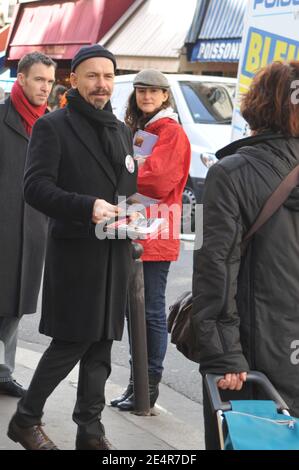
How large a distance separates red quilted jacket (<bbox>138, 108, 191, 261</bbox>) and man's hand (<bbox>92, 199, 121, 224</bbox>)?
1217mm

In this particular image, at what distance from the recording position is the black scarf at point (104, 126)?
4.71 metres

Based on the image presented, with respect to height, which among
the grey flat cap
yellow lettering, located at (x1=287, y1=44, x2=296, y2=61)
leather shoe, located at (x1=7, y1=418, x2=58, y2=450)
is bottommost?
leather shoe, located at (x1=7, y1=418, x2=58, y2=450)

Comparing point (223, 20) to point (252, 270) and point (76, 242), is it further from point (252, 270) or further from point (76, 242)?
point (252, 270)

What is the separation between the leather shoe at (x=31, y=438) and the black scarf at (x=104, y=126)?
1.21 m

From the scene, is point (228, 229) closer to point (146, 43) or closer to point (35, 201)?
point (35, 201)

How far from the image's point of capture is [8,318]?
19.8ft

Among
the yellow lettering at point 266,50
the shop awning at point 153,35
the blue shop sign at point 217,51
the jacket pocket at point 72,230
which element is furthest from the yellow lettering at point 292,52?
the shop awning at point 153,35

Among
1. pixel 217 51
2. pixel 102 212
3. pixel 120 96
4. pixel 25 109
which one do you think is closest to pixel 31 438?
pixel 102 212

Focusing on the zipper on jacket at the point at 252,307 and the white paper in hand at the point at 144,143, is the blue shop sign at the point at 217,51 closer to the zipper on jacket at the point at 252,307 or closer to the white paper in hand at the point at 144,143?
the white paper in hand at the point at 144,143

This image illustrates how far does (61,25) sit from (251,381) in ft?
81.1

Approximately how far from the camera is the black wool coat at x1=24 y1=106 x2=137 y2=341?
15.2 ft

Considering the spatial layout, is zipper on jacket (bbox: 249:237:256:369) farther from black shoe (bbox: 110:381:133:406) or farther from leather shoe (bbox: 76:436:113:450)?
black shoe (bbox: 110:381:133:406)

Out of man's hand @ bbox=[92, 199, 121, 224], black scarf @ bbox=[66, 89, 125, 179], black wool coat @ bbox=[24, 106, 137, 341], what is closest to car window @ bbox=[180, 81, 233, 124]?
black scarf @ bbox=[66, 89, 125, 179]

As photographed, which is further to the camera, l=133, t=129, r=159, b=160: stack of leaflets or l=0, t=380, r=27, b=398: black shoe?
l=0, t=380, r=27, b=398: black shoe
